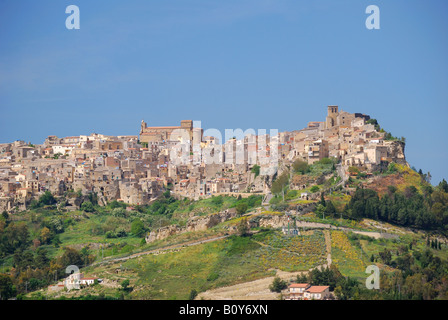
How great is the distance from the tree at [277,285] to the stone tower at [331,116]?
83.6 feet

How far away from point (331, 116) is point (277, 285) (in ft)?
87.6

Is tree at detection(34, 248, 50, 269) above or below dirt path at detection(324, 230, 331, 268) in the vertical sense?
below

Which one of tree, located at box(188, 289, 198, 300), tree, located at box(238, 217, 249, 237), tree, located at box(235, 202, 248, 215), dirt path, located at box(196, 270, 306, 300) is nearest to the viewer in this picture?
dirt path, located at box(196, 270, 306, 300)

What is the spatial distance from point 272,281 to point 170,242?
9172mm

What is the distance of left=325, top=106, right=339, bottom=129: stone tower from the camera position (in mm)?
59875

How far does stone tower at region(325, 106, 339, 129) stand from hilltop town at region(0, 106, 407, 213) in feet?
0.23

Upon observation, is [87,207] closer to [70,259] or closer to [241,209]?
[70,259]

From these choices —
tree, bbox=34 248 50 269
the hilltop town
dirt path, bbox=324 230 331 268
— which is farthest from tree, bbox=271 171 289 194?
tree, bbox=34 248 50 269

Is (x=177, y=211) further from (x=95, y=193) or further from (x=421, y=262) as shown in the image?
(x=421, y=262)

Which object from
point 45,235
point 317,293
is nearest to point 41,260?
point 45,235

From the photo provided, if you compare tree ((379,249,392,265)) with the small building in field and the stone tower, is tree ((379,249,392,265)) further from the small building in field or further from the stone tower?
the stone tower

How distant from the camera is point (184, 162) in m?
63.5

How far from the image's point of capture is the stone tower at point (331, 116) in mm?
59875
